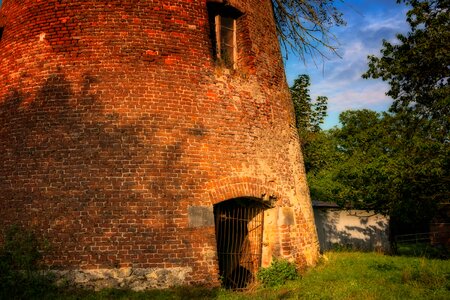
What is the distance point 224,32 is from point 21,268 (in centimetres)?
624

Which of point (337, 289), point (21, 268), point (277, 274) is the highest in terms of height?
point (21, 268)

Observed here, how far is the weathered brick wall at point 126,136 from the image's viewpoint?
21.2ft

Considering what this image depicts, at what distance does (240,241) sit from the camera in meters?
8.34

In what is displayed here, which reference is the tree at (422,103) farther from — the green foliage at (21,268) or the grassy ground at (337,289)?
the green foliage at (21,268)

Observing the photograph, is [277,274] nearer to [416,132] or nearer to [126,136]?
[126,136]

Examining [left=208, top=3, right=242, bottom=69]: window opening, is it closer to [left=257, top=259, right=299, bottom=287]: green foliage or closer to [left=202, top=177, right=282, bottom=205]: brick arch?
[left=202, top=177, right=282, bottom=205]: brick arch

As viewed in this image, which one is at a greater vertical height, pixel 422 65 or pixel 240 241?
pixel 422 65

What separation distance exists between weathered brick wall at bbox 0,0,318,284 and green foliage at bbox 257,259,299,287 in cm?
23

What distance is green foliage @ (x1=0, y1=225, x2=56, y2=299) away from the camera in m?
5.91

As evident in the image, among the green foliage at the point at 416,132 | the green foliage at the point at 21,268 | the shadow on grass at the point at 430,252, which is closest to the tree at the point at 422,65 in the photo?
the green foliage at the point at 416,132

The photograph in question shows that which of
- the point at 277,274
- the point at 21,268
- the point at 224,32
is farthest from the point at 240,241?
the point at 224,32

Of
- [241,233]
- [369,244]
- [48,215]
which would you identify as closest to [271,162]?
[241,233]

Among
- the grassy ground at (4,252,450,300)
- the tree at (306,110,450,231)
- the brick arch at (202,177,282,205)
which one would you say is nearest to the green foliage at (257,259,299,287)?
the grassy ground at (4,252,450,300)

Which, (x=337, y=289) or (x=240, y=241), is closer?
(x=337, y=289)
